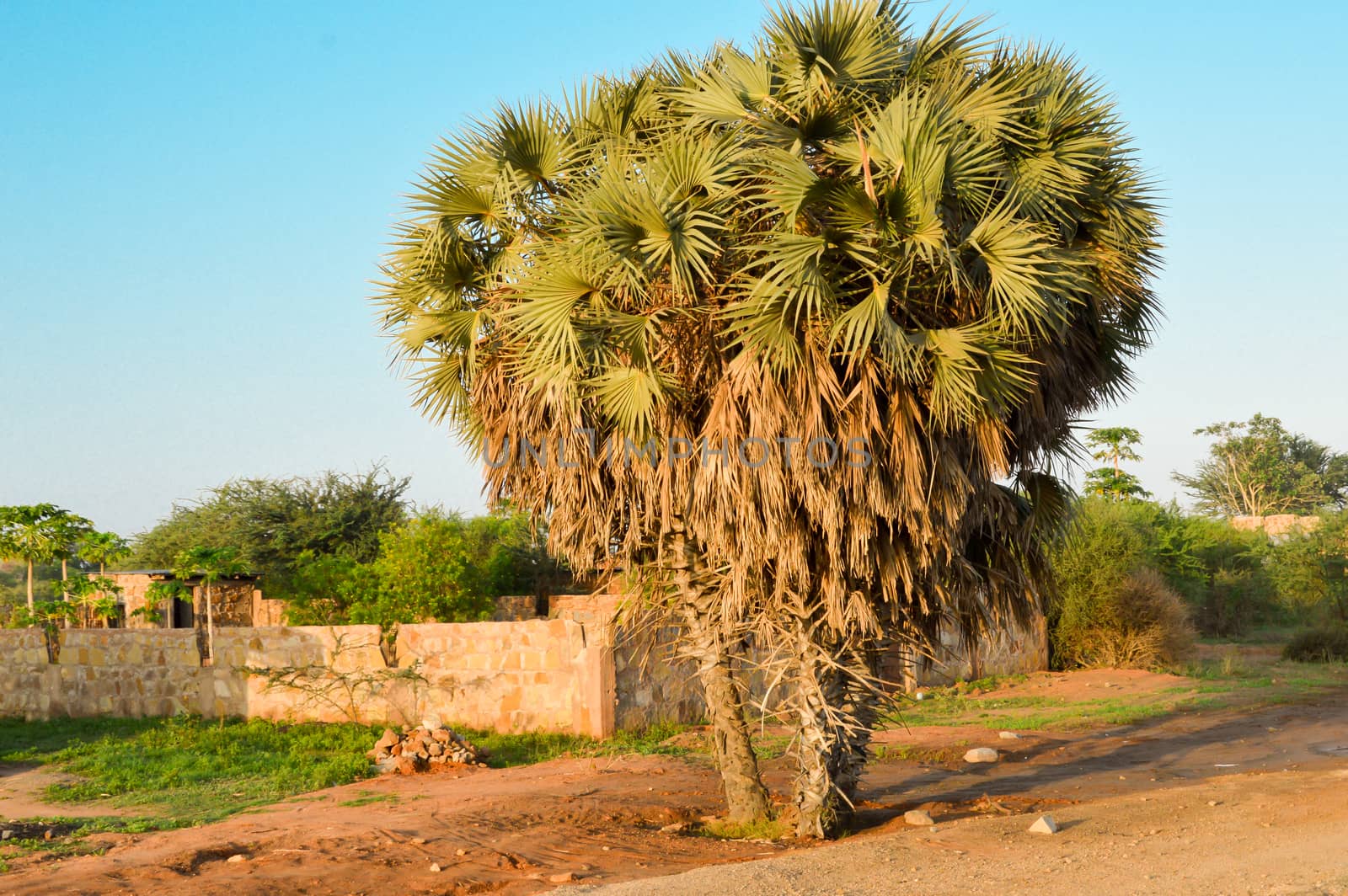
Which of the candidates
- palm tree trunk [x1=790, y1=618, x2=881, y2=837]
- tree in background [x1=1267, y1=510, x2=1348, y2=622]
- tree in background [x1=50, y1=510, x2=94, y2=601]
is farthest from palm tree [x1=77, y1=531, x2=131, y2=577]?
tree in background [x1=1267, y1=510, x2=1348, y2=622]

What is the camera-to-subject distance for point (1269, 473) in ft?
200

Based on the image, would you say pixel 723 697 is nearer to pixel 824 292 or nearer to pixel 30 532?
pixel 824 292

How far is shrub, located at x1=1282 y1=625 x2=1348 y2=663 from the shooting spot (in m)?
23.1

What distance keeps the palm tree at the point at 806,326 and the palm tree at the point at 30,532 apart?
11599 millimetres

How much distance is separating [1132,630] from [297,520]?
1767 centimetres

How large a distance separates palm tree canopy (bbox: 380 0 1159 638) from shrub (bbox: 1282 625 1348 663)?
17606mm

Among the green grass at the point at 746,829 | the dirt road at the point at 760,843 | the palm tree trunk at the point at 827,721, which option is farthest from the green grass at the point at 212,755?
the palm tree trunk at the point at 827,721

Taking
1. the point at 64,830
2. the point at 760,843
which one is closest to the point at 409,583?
the point at 64,830

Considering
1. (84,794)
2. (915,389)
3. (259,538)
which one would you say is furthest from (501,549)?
(915,389)

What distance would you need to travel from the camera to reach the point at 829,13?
8016 mm

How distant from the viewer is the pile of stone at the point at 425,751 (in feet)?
40.1

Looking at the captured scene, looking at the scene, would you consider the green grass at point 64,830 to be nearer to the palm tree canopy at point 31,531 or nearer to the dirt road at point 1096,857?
the dirt road at point 1096,857

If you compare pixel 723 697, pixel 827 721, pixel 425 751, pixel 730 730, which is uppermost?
pixel 723 697

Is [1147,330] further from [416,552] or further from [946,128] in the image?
[416,552]
